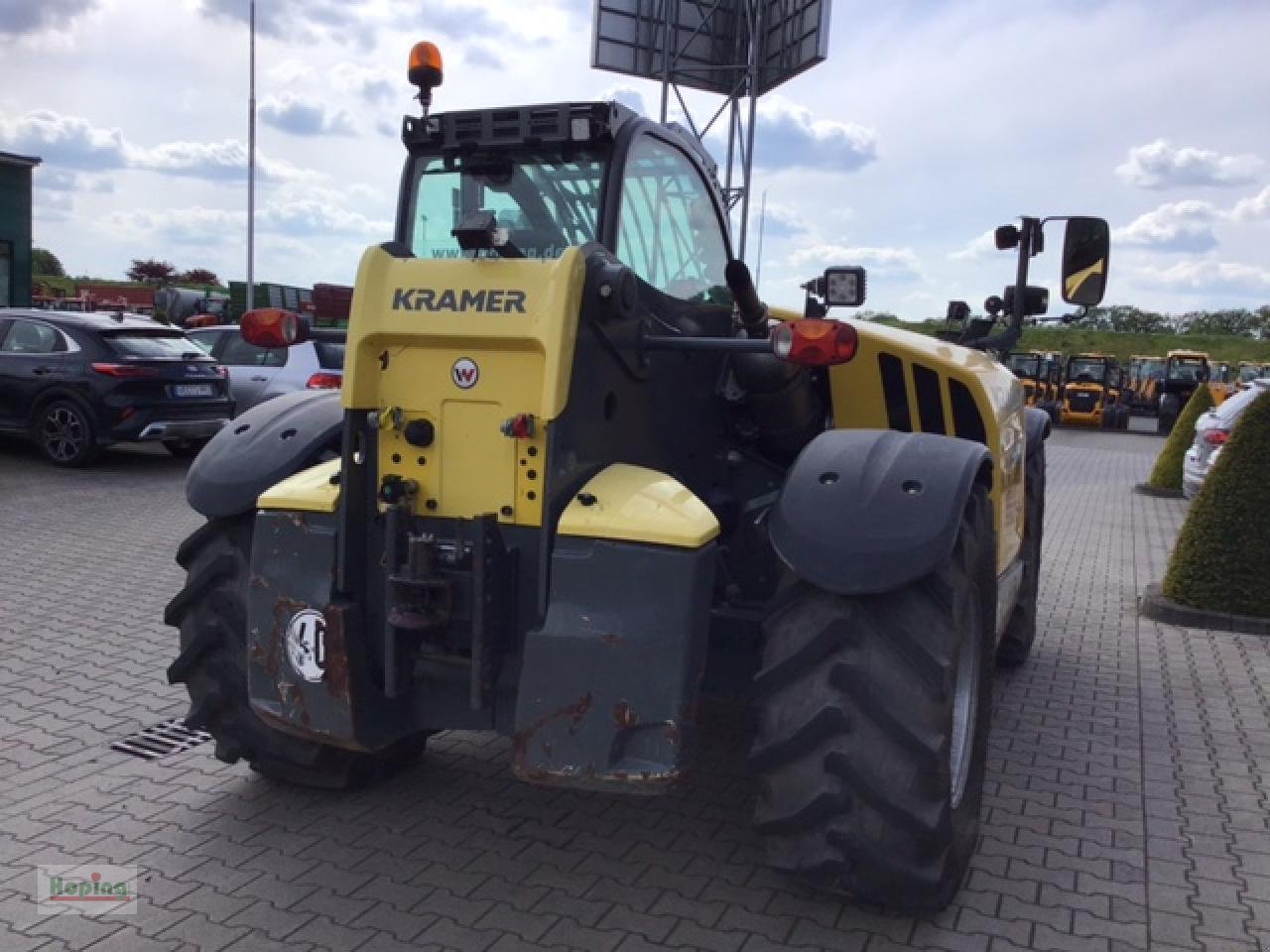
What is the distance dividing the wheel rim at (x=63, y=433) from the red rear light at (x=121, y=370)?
0.59 meters

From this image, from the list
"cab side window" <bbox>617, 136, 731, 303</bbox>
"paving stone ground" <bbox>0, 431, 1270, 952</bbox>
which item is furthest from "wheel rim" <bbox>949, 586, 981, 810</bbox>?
"cab side window" <bbox>617, 136, 731, 303</bbox>

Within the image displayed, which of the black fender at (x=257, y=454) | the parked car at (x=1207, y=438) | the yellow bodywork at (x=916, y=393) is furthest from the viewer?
the parked car at (x=1207, y=438)

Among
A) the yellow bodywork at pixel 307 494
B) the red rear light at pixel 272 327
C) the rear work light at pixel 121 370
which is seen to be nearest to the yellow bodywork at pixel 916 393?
the red rear light at pixel 272 327

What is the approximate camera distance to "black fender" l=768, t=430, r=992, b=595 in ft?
10.2

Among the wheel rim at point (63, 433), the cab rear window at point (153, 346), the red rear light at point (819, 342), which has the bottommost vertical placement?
the wheel rim at point (63, 433)

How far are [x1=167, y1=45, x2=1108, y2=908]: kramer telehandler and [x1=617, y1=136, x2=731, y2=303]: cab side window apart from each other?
1 cm

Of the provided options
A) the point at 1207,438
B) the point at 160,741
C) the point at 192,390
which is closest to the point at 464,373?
Result: the point at 160,741

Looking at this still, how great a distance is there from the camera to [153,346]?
41.4 ft

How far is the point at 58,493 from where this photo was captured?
11.0 meters

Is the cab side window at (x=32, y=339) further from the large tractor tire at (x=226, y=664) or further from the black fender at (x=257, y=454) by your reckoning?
the large tractor tire at (x=226, y=664)

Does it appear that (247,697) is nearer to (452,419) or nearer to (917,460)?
(452,419)

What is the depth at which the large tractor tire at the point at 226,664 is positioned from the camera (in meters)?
3.94

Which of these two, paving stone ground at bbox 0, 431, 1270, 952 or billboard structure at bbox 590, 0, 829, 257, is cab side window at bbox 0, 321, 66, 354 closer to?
paving stone ground at bbox 0, 431, 1270, 952

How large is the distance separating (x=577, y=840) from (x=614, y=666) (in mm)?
1087
